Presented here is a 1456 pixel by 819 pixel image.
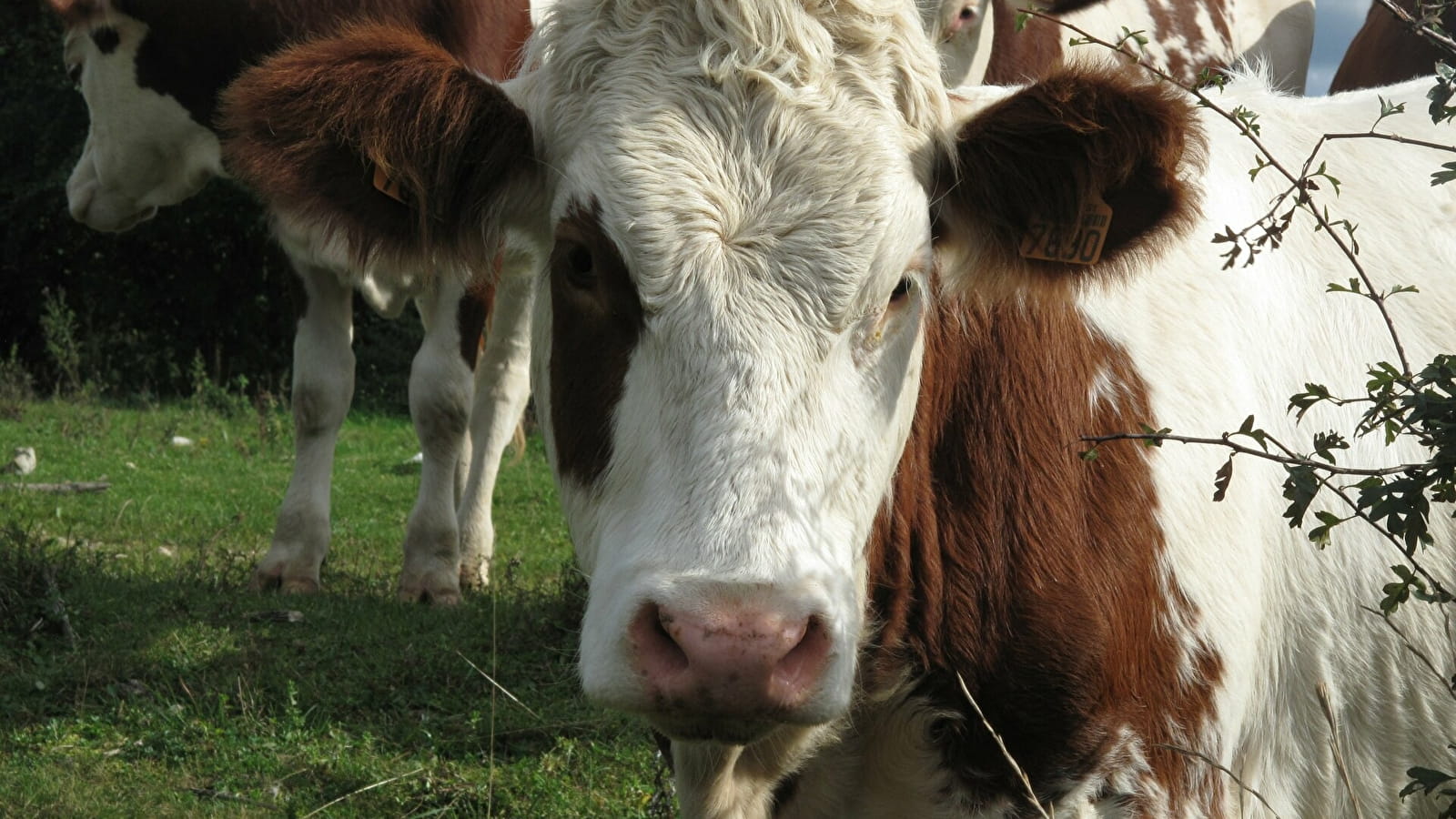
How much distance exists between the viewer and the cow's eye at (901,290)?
2.92 meters

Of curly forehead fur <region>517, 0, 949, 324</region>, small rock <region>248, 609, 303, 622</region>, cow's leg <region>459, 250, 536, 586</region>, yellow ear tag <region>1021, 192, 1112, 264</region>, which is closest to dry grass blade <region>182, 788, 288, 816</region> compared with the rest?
small rock <region>248, 609, 303, 622</region>

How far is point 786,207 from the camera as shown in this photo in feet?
8.99

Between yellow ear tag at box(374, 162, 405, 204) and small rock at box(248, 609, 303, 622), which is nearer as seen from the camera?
yellow ear tag at box(374, 162, 405, 204)

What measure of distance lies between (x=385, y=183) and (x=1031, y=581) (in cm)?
152

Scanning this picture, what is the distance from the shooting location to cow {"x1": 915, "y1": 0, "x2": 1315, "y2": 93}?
22.4 ft

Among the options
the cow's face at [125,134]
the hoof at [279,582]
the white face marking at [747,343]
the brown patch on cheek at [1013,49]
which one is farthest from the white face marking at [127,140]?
the white face marking at [747,343]

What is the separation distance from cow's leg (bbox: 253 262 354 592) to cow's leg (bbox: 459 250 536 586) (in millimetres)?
719

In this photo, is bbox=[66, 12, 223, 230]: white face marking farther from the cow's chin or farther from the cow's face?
the cow's chin

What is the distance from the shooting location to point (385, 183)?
10.1ft

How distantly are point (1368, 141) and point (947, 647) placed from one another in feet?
6.84

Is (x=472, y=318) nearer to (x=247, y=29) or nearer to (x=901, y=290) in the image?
(x=247, y=29)

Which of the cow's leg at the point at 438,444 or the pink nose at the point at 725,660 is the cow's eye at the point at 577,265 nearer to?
the pink nose at the point at 725,660

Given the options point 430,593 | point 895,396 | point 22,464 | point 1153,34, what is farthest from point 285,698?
point 1153,34

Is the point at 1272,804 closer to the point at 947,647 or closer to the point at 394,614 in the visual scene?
the point at 947,647
